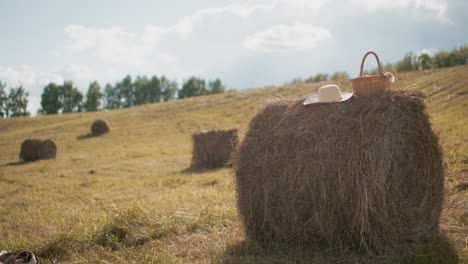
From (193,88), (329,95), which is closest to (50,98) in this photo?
(193,88)

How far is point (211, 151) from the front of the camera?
45.2ft

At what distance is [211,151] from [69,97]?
82.6m

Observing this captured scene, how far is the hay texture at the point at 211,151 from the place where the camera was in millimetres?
13758

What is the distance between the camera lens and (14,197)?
8.88 m

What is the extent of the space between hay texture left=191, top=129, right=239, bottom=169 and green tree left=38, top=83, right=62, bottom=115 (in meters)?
79.6

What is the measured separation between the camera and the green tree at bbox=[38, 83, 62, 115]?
8181 cm

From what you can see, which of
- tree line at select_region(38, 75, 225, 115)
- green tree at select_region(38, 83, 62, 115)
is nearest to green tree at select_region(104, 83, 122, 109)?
tree line at select_region(38, 75, 225, 115)

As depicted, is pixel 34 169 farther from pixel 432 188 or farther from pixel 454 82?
pixel 454 82

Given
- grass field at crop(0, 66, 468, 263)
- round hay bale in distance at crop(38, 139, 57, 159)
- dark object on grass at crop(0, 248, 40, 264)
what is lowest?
grass field at crop(0, 66, 468, 263)

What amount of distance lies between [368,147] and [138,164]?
11.6 m

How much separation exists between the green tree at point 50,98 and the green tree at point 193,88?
103ft

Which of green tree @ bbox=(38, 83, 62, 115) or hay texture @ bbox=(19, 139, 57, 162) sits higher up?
green tree @ bbox=(38, 83, 62, 115)

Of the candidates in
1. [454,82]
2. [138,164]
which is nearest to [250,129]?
[138,164]

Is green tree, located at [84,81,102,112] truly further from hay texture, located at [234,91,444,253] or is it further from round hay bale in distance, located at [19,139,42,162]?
hay texture, located at [234,91,444,253]
